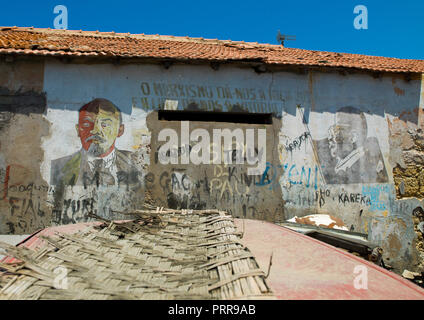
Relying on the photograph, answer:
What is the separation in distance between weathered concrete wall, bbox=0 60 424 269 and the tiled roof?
34cm

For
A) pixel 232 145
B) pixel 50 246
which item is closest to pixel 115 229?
pixel 50 246

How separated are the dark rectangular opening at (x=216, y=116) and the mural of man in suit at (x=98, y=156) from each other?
3.86ft

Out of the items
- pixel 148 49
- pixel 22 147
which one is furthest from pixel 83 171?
pixel 148 49

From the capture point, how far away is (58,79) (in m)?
→ 6.87

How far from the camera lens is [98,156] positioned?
680cm

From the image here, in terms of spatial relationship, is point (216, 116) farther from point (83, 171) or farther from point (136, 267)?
point (136, 267)

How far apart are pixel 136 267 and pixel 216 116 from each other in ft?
→ 19.0

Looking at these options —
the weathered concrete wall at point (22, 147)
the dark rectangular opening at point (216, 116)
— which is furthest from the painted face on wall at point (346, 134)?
the weathered concrete wall at point (22, 147)

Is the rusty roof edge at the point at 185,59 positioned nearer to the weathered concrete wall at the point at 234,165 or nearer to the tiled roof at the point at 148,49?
the tiled roof at the point at 148,49

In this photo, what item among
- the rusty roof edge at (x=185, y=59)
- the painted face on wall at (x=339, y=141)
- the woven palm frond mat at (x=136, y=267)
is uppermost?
the rusty roof edge at (x=185, y=59)

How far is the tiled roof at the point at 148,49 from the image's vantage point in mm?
6758

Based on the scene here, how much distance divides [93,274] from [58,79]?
6145 mm

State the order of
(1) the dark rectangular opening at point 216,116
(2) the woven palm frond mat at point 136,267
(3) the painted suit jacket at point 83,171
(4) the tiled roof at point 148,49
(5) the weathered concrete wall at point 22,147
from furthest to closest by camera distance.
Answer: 1. (1) the dark rectangular opening at point 216,116
2. (4) the tiled roof at point 148,49
3. (3) the painted suit jacket at point 83,171
4. (5) the weathered concrete wall at point 22,147
5. (2) the woven palm frond mat at point 136,267

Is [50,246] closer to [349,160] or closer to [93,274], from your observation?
[93,274]
